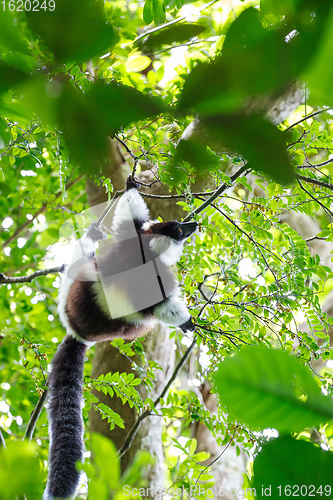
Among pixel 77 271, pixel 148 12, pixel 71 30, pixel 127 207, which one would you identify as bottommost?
pixel 71 30

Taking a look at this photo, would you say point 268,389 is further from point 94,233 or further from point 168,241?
point 94,233

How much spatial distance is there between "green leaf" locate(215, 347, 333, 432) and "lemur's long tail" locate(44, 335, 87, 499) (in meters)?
1.54

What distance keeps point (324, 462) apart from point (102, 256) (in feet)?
7.27

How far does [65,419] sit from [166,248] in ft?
3.83

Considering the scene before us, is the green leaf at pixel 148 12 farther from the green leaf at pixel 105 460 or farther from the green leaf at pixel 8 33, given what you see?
the green leaf at pixel 105 460

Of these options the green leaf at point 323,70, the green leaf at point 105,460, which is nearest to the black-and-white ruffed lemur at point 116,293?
the green leaf at point 105,460

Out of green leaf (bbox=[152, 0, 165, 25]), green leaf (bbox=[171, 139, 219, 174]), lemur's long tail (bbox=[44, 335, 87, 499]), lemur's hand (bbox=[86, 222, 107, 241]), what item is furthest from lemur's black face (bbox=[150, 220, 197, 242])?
green leaf (bbox=[171, 139, 219, 174])

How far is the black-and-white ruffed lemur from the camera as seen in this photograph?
7.53 feet

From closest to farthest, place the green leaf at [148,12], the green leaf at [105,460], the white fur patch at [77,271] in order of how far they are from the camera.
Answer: the green leaf at [105,460]
the green leaf at [148,12]
the white fur patch at [77,271]

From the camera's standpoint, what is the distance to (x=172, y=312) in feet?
8.18

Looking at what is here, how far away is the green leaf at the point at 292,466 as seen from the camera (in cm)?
31

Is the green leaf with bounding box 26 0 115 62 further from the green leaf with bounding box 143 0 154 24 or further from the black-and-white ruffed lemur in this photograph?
the black-and-white ruffed lemur

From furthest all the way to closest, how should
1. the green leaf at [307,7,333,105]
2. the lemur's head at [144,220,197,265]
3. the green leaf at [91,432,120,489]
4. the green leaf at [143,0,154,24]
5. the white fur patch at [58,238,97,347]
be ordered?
the lemur's head at [144,220,197,265]
the white fur patch at [58,238,97,347]
the green leaf at [143,0,154,24]
the green leaf at [91,432,120,489]
the green leaf at [307,7,333,105]

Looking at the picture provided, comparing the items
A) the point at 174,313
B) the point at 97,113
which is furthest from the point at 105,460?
the point at 174,313
